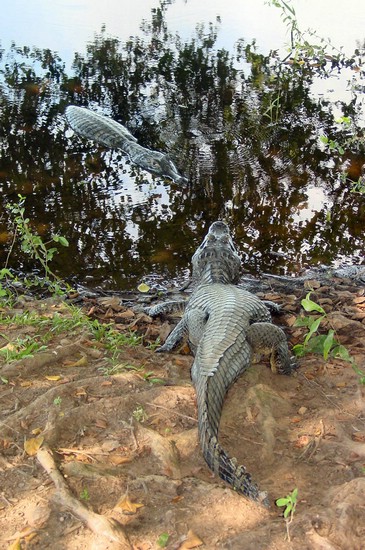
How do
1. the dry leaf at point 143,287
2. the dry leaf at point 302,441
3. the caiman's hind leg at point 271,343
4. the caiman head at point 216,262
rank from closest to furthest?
the dry leaf at point 302,441 → the caiman's hind leg at point 271,343 → the caiman head at point 216,262 → the dry leaf at point 143,287

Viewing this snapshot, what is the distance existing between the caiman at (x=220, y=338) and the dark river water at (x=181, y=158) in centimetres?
64

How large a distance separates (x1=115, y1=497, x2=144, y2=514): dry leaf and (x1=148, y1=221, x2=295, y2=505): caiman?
1.40 ft

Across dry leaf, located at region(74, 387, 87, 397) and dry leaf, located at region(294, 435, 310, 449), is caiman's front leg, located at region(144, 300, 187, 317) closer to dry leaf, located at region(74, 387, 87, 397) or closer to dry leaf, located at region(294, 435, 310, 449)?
dry leaf, located at region(74, 387, 87, 397)

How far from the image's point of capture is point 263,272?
5.71m

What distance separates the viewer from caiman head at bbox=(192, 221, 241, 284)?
5012mm

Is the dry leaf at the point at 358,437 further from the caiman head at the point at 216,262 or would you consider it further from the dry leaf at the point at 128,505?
the caiman head at the point at 216,262

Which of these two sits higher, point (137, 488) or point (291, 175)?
point (291, 175)

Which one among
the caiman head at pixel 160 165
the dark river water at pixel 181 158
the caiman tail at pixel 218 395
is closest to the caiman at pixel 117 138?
the caiman head at pixel 160 165

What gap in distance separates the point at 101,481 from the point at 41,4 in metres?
14.4

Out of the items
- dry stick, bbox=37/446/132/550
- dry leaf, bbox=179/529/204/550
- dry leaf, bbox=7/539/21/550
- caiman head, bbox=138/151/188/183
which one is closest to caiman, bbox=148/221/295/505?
dry leaf, bbox=179/529/204/550

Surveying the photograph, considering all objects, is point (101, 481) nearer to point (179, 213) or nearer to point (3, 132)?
point (179, 213)

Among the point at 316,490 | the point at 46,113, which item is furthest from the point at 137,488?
the point at 46,113

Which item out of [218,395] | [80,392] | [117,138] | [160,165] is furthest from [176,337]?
[117,138]

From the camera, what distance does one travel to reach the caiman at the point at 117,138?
7.41m
